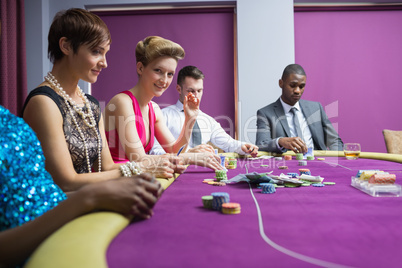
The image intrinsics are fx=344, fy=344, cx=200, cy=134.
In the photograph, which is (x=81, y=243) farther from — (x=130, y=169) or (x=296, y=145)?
(x=296, y=145)

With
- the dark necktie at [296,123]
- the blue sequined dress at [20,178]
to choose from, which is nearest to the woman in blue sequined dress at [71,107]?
the blue sequined dress at [20,178]

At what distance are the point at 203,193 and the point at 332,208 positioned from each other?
427mm

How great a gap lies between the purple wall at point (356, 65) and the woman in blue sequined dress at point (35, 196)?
13.1ft

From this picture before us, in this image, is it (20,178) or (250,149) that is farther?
(250,149)

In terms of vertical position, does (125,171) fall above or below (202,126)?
below

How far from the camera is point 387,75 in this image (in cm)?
438

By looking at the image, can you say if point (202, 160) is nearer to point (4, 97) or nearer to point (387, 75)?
point (4, 97)

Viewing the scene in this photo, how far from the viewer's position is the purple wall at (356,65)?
4.37 m

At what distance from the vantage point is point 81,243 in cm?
61

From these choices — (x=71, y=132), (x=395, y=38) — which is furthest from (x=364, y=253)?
(x=395, y=38)

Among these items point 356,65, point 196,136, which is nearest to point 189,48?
point 196,136

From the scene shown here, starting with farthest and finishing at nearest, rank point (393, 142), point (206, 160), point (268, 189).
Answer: point (393, 142), point (206, 160), point (268, 189)

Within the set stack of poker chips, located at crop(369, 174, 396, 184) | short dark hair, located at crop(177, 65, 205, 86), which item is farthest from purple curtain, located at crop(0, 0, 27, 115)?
stack of poker chips, located at crop(369, 174, 396, 184)

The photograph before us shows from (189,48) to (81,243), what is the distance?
401 cm
